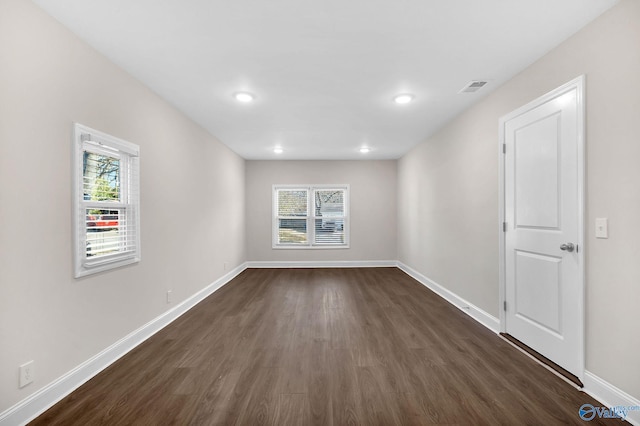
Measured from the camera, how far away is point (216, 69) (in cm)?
261

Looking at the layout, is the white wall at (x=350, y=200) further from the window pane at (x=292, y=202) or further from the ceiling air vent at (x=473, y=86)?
the ceiling air vent at (x=473, y=86)

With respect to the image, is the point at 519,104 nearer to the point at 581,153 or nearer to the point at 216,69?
the point at 581,153

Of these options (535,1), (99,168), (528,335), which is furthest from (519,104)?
(99,168)

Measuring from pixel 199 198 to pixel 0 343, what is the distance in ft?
9.09

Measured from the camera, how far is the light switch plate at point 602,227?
6.27ft

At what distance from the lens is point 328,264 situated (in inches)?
270

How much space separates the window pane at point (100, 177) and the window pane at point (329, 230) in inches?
186

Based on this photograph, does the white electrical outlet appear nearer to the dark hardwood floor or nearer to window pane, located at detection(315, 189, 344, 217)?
the dark hardwood floor

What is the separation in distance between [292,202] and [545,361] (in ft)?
17.7

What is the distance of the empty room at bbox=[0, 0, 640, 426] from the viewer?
1783 mm

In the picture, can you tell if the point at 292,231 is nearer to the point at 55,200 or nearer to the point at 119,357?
the point at 119,357

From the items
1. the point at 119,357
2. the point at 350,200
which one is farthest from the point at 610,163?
the point at 350,200

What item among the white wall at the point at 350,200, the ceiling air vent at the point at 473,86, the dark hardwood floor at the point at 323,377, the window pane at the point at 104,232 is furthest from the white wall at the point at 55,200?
the white wall at the point at 350,200

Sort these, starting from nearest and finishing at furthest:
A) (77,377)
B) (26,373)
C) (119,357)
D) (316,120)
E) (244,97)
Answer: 1. (26,373)
2. (77,377)
3. (119,357)
4. (244,97)
5. (316,120)
